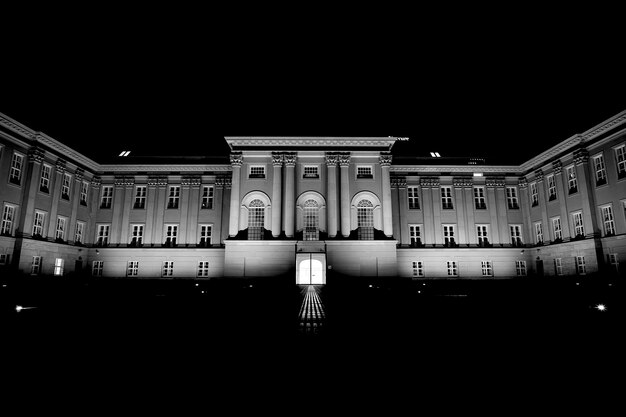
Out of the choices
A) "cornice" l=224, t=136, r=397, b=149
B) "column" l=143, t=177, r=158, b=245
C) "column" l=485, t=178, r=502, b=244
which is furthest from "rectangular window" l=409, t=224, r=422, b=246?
"column" l=143, t=177, r=158, b=245

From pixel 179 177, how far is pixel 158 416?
44598mm

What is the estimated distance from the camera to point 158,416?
3.72 metres

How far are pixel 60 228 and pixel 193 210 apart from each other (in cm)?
1357

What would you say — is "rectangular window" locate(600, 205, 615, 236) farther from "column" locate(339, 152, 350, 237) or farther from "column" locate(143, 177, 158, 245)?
"column" locate(143, 177, 158, 245)

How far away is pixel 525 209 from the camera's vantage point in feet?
149

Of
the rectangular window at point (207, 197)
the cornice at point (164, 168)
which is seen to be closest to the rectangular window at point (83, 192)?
the cornice at point (164, 168)

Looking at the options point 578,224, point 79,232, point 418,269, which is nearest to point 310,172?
point 418,269

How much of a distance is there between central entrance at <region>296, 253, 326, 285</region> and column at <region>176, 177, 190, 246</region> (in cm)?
1477

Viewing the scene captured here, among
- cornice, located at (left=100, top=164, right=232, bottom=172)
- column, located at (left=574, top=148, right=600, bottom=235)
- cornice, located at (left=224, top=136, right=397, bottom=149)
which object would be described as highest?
cornice, located at (left=224, top=136, right=397, bottom=149)

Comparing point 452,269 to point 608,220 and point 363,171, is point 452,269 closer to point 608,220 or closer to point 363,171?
point 608,220

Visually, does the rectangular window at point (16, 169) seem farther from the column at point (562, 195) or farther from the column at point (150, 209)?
the column at point (562, 195)

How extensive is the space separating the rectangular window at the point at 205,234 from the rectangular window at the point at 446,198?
93.6 ft

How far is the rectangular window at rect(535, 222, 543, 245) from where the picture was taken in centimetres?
4293

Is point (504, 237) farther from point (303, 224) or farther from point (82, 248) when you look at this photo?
point (82, 248)
